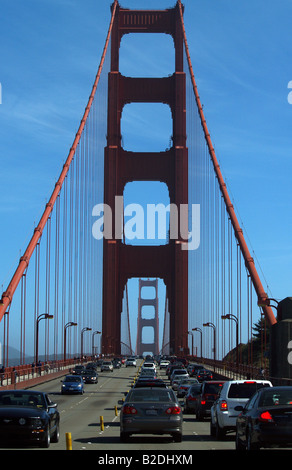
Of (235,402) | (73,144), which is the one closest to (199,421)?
(235,402)

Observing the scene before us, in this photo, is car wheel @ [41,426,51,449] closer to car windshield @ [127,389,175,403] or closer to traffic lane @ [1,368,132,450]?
traffic lane @ [1,368,132,450]

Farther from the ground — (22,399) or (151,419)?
(22,399)

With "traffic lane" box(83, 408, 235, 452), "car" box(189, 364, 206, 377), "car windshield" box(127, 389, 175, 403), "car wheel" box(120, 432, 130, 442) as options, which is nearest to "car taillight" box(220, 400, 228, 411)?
"traffic lane" box(83, 408, 235, 452)

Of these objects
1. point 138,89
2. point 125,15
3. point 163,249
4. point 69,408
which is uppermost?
point 125,15

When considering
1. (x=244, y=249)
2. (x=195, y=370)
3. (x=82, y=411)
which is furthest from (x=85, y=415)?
(x=195, y=370)

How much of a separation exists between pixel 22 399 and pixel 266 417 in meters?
5.61

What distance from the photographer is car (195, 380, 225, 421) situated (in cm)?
2444

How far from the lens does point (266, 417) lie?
42.1 ft

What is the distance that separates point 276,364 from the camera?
36688 mm

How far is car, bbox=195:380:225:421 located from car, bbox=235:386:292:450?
1060cm

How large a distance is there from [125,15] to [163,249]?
26668 mm

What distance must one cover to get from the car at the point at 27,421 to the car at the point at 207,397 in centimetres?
875

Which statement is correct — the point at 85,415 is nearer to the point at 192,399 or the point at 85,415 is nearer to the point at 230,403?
the point at 192,399
